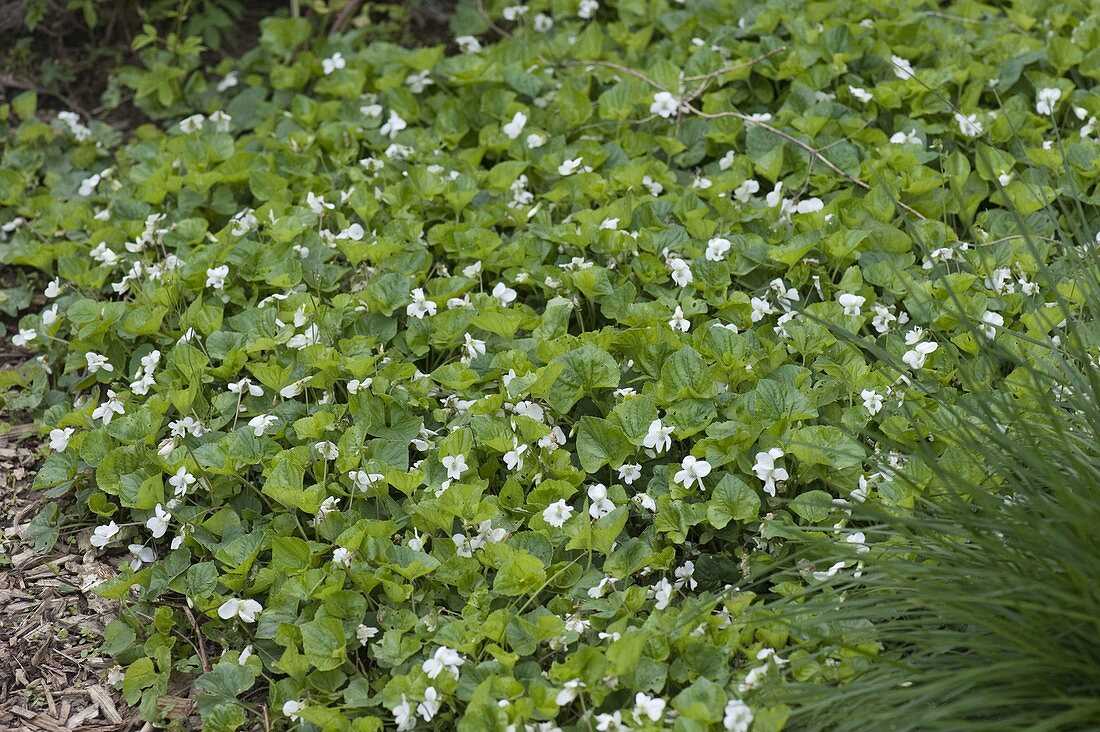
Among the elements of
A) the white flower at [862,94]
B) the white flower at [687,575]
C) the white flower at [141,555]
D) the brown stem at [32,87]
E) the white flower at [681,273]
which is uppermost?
the white flower at [862,94]

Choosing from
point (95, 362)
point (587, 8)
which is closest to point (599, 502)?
point (95, 362)

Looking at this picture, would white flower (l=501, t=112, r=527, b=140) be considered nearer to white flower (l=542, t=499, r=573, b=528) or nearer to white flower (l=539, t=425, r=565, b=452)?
white flower (l=539, t=425, r=565, b=452)

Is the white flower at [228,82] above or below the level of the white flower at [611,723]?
below

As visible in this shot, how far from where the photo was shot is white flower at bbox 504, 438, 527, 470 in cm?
252

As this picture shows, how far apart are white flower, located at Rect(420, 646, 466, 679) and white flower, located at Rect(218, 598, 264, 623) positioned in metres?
0.44

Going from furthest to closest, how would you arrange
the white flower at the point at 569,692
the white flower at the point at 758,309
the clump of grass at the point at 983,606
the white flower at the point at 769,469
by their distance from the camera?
the white flower at the point at 758,309 → the white flower at the point at 769,469 → the white flower at the point at 569,692 → the clump of grass at the point at 983,606

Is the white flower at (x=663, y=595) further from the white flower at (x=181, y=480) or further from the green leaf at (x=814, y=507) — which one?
the white flower at (x=181, y=480)

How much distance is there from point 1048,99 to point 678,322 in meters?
1.53

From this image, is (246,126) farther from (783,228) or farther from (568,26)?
(783,228)

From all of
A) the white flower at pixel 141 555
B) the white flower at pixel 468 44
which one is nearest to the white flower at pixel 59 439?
the white flower at pixel 141 555

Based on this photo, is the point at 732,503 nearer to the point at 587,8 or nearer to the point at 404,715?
the point at 404,715

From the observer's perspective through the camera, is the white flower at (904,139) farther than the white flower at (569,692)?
Yes

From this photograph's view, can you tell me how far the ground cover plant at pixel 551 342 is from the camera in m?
2.18

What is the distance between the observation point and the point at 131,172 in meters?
3.66
